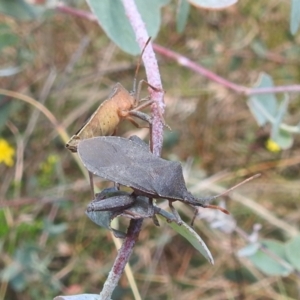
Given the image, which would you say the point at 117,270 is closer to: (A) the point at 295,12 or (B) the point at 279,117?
(A) the point at 295,12

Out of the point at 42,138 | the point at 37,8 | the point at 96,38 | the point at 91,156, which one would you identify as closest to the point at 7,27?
the point at 37,8

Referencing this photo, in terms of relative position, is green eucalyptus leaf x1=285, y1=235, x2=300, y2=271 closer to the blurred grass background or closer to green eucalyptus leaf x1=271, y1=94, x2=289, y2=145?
green eucalyptus leaf x1=271, y1=94, x2=289, y2=145

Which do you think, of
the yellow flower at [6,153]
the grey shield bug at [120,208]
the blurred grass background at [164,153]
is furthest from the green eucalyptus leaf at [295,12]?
the yellow flower at [6,153]

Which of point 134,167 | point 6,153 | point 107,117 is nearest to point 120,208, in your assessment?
point 134,167

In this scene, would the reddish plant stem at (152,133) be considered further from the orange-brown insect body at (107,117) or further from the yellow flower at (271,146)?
the yellow flower at (271,146)

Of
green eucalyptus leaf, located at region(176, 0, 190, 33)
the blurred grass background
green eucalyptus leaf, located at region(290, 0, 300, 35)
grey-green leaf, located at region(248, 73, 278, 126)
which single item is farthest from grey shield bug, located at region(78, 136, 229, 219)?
the blurred grass background

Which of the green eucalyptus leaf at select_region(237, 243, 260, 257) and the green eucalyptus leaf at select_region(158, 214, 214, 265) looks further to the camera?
the green eucalyptus leaf at select_region(237, 243, 260, 257)
